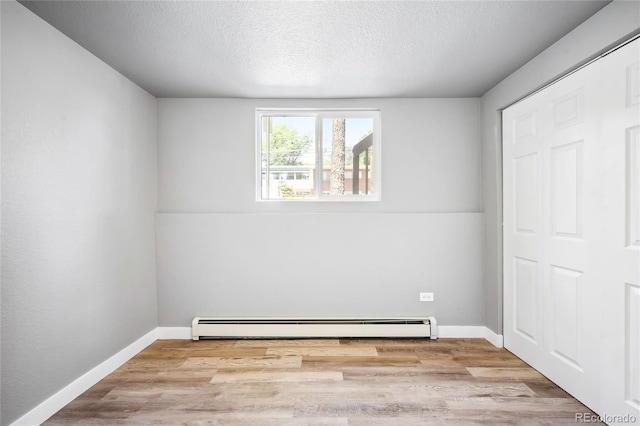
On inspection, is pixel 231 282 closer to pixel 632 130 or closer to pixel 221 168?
pixel 221 168

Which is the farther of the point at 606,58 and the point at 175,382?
the point at 175,382

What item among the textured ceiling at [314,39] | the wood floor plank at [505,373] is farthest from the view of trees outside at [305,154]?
the wood floor plank at [505,373]

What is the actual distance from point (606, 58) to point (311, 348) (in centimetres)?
304

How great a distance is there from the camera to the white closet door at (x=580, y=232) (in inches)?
77.2

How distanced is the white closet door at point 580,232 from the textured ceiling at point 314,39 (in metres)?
0.47

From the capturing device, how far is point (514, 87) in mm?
3006

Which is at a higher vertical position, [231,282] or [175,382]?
[231,282]

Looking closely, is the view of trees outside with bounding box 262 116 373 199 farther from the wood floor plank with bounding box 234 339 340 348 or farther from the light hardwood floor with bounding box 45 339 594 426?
the light hardwood floor with bounding box 45 339 594 426

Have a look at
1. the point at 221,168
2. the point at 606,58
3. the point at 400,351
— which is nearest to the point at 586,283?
the point at 606,58

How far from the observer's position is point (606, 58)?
6.85ft

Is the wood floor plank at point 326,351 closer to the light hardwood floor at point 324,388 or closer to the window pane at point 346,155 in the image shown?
the light hardwood floor at point 324,388

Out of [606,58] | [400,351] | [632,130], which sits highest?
[606,58]

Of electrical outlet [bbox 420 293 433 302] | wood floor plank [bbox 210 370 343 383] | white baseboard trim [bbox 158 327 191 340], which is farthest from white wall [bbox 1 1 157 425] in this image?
electrical outlet [bbox 420 293 433 302]

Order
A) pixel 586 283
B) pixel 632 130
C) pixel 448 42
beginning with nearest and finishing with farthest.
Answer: pixel 632 130 < pixel 586 283 < pixel 448 42
